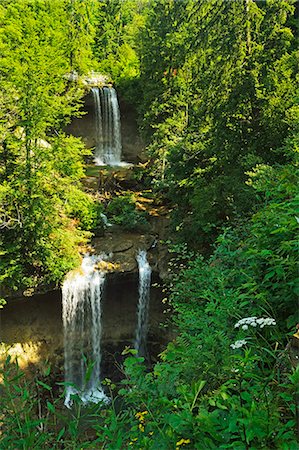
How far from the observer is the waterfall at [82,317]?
1134 cm

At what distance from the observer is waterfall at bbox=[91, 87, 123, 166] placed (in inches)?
784

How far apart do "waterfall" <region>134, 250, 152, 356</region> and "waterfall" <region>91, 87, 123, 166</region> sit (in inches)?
362

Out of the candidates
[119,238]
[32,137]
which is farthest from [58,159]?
[119,238]

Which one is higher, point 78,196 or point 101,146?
point 101,146

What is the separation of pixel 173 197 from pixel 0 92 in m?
5.33

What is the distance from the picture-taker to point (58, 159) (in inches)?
431

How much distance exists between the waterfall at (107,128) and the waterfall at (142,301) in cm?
919

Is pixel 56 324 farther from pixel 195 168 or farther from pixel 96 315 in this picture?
pixel 195 168

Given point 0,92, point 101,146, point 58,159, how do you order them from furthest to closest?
1. point 101,146
2. point 58,159
3. point 0,92

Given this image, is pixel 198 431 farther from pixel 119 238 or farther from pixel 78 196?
pixel 119 238

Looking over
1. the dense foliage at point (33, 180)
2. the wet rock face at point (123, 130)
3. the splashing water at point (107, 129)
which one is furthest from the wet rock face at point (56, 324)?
the wet rock face at point (123, 130)

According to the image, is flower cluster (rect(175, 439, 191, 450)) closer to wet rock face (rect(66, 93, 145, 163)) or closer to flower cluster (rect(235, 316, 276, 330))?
flower cluster (rect(235, 316, 276, 330))

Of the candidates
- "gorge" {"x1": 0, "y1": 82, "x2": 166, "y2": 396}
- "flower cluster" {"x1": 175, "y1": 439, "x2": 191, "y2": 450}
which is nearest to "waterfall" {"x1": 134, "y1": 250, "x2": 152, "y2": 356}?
"gorge" {"x1": 0, "y1": 82, "x2": 166, "y2": 396}

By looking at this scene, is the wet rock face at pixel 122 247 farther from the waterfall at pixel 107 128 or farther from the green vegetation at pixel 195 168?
the waterfall at pixel 107 128
